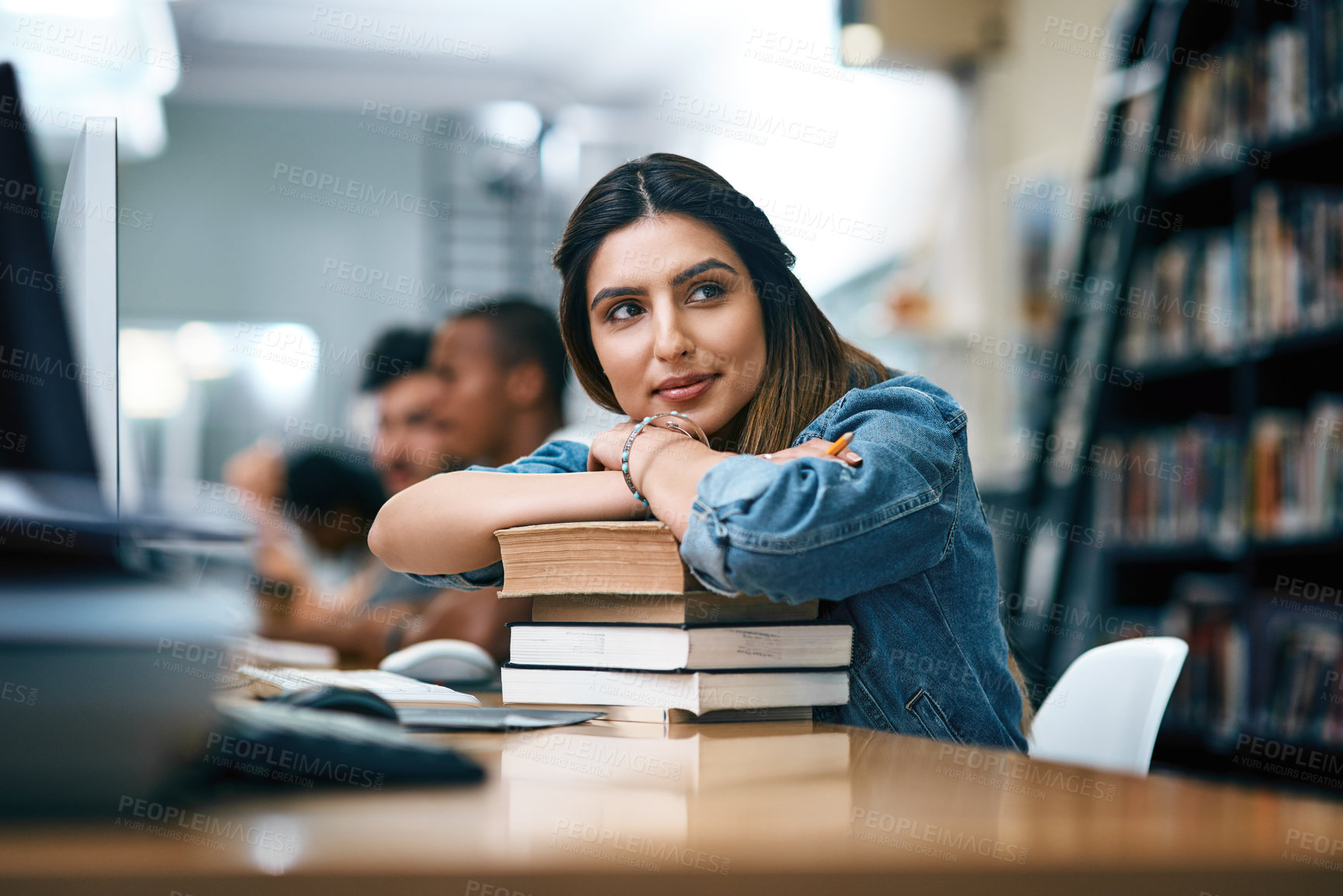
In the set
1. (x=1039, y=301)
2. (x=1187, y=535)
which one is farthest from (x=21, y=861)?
(x=1039, y=301)

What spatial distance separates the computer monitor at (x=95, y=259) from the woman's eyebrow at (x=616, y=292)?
1.42 ft

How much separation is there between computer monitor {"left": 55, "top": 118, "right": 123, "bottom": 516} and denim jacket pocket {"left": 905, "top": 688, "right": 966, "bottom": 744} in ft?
2.17

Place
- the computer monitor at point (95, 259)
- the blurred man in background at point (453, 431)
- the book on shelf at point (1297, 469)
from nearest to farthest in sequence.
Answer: the computer monitor at point (95, 259) → the blurred man in background at point (453, 431) → the book on shelf at point (1297, 469)

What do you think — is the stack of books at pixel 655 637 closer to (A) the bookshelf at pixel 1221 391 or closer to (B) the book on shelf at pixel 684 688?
(B) the book on shelf at pixel 684 688

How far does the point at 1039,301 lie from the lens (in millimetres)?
3748

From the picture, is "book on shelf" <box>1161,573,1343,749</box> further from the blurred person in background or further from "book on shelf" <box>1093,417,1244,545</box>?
the blurred person in background

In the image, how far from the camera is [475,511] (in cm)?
99

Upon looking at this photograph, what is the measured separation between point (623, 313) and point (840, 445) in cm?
31

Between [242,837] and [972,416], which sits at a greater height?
[972,416]

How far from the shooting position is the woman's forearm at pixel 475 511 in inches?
37.4

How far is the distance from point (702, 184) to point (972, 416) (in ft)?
10.8

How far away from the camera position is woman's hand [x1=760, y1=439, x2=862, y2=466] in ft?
2.81

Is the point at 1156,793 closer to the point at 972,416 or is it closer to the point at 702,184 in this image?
the point at 702,184

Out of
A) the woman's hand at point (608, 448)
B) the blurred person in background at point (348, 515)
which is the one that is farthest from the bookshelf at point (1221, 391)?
the woman's hand at point (608, 448)
